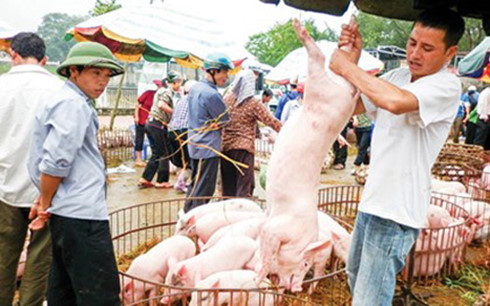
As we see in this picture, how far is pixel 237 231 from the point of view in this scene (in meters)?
3.64

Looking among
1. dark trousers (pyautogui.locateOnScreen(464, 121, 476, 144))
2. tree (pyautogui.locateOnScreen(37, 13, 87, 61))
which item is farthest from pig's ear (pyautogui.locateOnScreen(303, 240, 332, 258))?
tree (pyautogui.locateOnScreen(37, 13, 87, 61))

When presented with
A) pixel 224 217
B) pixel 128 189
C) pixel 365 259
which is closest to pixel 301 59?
pixel 128 189

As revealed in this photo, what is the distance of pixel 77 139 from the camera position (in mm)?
2193

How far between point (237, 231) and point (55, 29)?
322ft

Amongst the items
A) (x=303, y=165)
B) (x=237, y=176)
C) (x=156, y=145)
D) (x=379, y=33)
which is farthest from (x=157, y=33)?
(x=379, y=33)

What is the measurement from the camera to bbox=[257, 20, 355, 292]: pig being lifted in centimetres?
196

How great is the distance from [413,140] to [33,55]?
8.78ft

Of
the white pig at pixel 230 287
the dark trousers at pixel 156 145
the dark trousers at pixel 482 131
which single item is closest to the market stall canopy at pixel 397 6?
the white pig at pixel 230 287

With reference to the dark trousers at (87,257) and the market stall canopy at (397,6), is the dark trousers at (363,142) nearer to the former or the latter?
the market stall canopy at (397,6)

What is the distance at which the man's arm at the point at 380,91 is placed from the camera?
172cm

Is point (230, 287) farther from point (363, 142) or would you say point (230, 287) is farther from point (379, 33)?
point (379, 33)

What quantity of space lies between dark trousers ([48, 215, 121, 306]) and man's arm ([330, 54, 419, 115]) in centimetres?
159

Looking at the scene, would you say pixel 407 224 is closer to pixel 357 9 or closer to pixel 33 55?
pixel 357 9

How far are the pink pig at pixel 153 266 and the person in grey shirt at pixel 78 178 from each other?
0.73 metres
